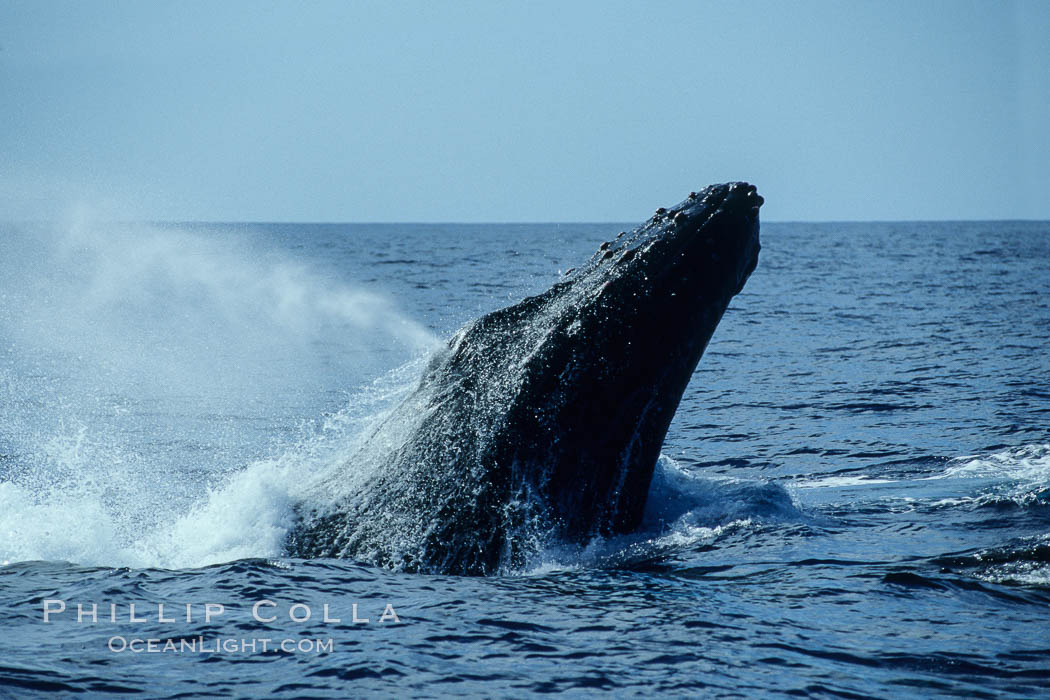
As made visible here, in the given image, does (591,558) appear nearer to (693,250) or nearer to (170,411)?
(693,250)

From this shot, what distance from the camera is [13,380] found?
18.4 m

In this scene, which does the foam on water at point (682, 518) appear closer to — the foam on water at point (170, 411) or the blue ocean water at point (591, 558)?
the blue ocean water at point (591, 558)

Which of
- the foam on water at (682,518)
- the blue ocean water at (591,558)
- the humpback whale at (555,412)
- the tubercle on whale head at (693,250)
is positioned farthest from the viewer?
the foam on water at (682,518)

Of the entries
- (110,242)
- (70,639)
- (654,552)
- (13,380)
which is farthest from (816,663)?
(110,242)

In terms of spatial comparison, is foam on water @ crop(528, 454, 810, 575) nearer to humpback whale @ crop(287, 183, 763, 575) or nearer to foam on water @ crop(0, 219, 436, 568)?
humpback whale @ crop(287, 183, 763, 575)

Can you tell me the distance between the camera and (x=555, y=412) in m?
Result: 6.84

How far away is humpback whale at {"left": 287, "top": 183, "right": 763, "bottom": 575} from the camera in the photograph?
22.5ft

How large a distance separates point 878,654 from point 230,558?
477 centimetres

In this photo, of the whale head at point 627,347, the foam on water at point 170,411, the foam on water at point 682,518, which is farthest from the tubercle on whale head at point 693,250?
the foam on water at point 170,411

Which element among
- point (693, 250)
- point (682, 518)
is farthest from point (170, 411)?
point (693, 250)

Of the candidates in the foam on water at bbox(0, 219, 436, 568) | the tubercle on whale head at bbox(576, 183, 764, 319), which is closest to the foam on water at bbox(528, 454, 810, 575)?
the tubercle on whale head at bbox(576, 183, 764, 319)

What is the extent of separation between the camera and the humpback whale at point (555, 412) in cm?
686

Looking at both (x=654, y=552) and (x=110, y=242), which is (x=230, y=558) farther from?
(x=110, y=242)

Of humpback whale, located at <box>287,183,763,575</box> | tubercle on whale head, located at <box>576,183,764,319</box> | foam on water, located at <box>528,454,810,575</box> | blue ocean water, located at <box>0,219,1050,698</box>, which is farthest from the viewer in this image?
foam on water, located at <box>528,454,810,575</box>
